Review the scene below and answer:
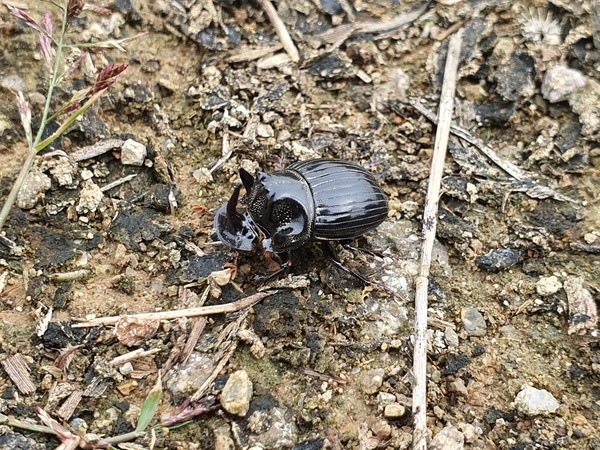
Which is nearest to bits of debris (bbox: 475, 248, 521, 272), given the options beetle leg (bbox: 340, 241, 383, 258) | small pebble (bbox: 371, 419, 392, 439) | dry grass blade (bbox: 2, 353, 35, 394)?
beetle leg (bbox: 340, 241, 383, 258)

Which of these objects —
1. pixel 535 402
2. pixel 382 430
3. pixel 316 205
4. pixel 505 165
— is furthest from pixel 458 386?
pixel 505 165

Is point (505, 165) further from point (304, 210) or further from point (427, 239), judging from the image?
point (304, 210)

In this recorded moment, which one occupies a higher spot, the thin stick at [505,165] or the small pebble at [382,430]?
the thin stick at [505,165]

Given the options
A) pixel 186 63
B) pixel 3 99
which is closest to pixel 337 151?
pixel 186 63

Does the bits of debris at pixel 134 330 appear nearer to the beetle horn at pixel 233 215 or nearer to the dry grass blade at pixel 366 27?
the beetle horn at pixel 233 215

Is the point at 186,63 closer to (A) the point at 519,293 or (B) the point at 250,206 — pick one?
(B) the point at 250,206

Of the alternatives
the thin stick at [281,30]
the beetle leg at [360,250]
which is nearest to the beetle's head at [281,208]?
the beetle leg at [360,250]

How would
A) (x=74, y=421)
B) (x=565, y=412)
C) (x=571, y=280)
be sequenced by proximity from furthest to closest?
(x=571, y=280)
(x=565, y=412)
(x=74, y=421)
